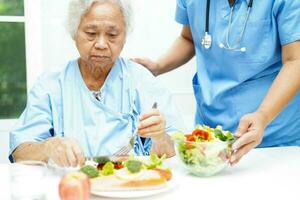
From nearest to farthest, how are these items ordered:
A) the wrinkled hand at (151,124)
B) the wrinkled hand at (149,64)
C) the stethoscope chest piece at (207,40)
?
the wrinkled hand at (151,124), the stethoscope chest piece at (207,40), the wrinkled hand at (149,64)

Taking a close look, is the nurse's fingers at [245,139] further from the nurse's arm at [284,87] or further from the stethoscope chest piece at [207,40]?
the stethoscope chest piece at [207,40]

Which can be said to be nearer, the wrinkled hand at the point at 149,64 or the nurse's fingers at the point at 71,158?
the nurse's fingers at the point at 71,158

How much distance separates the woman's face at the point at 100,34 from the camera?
5.32 ft

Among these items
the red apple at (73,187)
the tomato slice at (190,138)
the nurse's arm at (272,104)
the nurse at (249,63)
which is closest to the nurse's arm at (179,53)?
the nurse at (249,63)

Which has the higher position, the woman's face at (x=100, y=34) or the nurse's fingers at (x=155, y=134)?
the woman's face at (x=100, y=34)

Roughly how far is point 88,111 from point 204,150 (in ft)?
1.81

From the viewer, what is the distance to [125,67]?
A: 5.87ft

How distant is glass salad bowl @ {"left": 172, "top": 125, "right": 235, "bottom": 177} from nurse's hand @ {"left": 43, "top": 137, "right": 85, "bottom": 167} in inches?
12.0

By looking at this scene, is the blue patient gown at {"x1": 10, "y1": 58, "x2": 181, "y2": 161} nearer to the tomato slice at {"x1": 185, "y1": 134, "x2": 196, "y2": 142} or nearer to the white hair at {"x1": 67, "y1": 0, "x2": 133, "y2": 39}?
the white hair at {"x1": 67, "y1": 0, "x2": 133, "y2": 39}

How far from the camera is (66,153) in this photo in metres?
1.33

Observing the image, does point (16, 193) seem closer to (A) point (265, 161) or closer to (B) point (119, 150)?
(B) point (119, 150)

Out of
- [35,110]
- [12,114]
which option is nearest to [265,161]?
[35,110]

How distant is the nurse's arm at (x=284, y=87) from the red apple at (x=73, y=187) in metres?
0.69

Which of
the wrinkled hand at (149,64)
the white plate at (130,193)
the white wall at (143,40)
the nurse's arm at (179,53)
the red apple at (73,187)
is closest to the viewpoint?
the red apple at (73,187)
